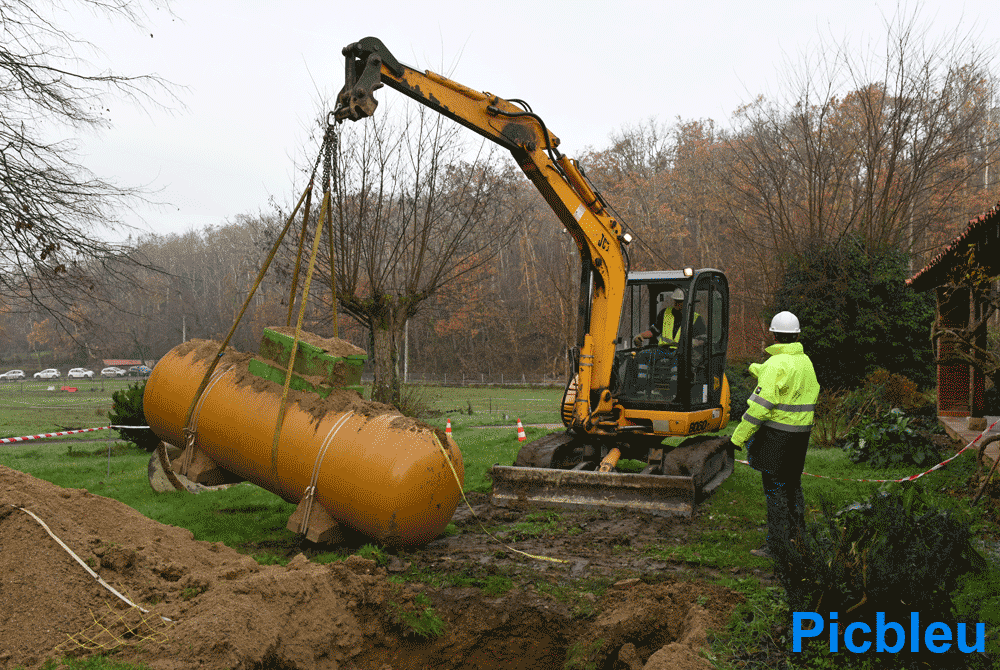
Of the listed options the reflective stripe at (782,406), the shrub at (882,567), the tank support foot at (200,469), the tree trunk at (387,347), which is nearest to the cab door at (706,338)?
the reflective stripe at (782,406)

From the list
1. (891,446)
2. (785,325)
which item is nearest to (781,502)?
(785,325)

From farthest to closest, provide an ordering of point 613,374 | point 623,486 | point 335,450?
point 613,374
point 623,486
point 335,450

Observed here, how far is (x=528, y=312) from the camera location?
51500mm

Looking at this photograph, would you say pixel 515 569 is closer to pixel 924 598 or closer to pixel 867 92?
pixel 924 598

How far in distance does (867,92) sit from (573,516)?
15013 mm

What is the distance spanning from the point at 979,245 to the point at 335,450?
9312mm

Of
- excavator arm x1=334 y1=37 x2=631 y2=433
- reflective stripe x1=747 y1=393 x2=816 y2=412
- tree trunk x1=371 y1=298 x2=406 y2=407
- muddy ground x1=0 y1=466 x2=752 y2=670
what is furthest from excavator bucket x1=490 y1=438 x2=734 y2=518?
tree trunk x1=371 y1=298 x2=406 y2=407

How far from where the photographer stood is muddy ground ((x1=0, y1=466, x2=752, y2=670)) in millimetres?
4031

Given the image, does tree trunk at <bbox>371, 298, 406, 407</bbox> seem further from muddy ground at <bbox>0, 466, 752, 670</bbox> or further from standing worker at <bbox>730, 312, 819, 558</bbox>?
standing worker at <bbox>730, 312, 819, 558</bbox>

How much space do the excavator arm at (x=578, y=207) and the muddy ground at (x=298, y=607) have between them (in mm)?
3290

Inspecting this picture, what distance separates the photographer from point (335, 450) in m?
6.23

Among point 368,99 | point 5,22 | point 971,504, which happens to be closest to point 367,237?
point 5,22

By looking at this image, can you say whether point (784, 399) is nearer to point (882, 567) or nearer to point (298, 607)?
point (882, 567)

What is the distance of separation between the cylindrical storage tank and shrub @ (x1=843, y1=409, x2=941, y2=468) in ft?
24.1
